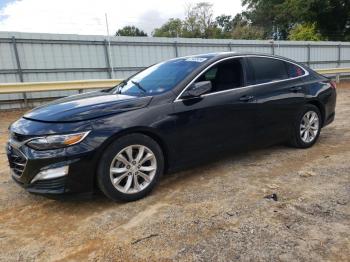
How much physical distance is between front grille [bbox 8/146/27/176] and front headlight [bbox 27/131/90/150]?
22 cm

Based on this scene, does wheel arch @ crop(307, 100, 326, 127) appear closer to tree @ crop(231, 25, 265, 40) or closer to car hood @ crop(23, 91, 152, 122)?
car hood @ crop(23, 91, 152, 122)

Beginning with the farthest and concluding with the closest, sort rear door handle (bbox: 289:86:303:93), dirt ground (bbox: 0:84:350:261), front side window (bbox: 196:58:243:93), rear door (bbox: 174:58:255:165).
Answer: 1. rear door handle (bbox: 289:86:303:93)
2. front side window (bbox: 196:58:243:93)
3. rear door (bbox: 174:58:255:165)
4. dirt ground (bbox: 0:84:350:261)

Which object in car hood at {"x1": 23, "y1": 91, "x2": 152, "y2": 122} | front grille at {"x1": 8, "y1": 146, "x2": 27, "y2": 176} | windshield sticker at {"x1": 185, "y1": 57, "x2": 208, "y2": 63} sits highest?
windshield sticker at {"x1": 185, "y1": 57, "x2": 208, "y2": 63}

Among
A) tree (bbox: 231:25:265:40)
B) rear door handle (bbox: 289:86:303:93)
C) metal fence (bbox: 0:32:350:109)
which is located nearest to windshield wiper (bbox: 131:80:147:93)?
rear door handle (bbox: 289:86:303:93)

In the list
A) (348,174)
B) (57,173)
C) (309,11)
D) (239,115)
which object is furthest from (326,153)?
(309,11)

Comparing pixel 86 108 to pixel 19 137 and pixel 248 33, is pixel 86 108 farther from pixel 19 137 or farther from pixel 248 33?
pixel 248 33

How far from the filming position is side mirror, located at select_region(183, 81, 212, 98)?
396cm

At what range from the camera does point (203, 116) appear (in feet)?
13.3

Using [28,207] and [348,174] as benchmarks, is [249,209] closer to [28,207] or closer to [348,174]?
[348,174]

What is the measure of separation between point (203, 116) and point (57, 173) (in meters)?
1.78

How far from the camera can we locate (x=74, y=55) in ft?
39.7

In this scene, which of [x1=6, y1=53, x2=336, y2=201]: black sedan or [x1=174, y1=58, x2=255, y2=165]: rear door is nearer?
[x1=6, y1=53, x2=336, y2=201]: black sedan

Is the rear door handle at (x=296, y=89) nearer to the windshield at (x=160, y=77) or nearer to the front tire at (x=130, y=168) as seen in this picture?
the windshield at (x=160, y=77)

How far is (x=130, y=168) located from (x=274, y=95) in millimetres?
2454
